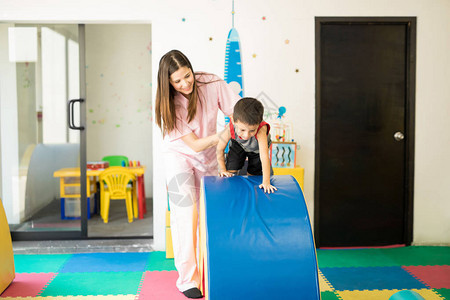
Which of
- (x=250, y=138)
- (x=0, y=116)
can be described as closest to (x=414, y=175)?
(x=250, y=138)

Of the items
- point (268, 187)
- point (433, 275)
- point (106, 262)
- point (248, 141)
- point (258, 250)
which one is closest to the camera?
point (258, 250)

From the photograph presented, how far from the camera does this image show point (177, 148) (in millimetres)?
2615

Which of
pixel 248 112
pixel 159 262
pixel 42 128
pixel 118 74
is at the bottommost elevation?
pixel 159 262

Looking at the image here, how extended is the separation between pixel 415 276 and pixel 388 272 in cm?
17

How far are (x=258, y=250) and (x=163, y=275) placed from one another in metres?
1.29

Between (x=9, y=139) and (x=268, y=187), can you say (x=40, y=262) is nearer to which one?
(x=9, y=139)

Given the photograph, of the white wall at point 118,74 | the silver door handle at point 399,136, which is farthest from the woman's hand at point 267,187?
the white wall at point 118,74

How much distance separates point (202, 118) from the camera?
261 cm

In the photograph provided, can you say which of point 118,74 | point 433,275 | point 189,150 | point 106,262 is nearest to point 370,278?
point 433,275

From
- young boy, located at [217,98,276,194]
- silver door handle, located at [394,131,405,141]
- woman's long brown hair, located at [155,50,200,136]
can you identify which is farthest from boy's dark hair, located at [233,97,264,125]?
silver door handle, located at [394,131,405,141]

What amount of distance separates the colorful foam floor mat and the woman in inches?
9.9

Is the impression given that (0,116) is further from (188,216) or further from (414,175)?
(414,175)

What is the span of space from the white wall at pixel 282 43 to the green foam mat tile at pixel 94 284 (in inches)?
28.0

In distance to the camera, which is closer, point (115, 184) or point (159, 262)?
point (159, 262)
